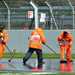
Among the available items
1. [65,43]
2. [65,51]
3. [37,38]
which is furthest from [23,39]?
[37,38]

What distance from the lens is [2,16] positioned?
96.0 feet

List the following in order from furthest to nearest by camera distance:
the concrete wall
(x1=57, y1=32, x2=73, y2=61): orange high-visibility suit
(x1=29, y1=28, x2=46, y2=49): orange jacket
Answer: the concrete wall → (x1=57, y1=32, x2=73, y2=61): orange high-visibility suit → (x1=29, y1=28, x2=46, y2=49): orange jacket

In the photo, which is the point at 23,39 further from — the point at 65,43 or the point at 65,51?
the point at 65,43

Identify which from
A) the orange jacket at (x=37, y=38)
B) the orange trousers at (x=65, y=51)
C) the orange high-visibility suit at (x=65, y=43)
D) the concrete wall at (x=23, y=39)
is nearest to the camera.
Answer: the orange jacket at (x=37, y=38)

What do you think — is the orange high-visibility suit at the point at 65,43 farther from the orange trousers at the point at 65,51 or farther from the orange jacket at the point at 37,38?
the orange jacket at the point at 37,38

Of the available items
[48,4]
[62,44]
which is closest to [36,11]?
[48,4]

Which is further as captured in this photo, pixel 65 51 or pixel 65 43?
pixel 65 51

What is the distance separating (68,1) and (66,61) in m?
7.39

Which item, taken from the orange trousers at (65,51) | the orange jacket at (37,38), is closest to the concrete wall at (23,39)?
the orange trousers at (65,51)

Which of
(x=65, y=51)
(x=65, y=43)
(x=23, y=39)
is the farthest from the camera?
(x=23, y=39)

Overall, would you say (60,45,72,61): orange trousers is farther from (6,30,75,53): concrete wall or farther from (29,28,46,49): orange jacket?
(6,30,75,53): concrete wall

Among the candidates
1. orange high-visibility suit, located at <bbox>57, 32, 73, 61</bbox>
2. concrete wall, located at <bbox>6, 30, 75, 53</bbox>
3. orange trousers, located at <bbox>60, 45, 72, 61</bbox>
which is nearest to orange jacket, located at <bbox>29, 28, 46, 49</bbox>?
orange high-visibility suit, located at <bbox>57, 32, 73, 61</bbox>

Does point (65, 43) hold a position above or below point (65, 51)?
above

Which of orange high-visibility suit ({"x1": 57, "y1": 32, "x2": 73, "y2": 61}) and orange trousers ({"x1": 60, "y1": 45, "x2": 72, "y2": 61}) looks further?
orange trousers ({"x1": 60, "y1": 45, "x2": 72, "y2": 61})
